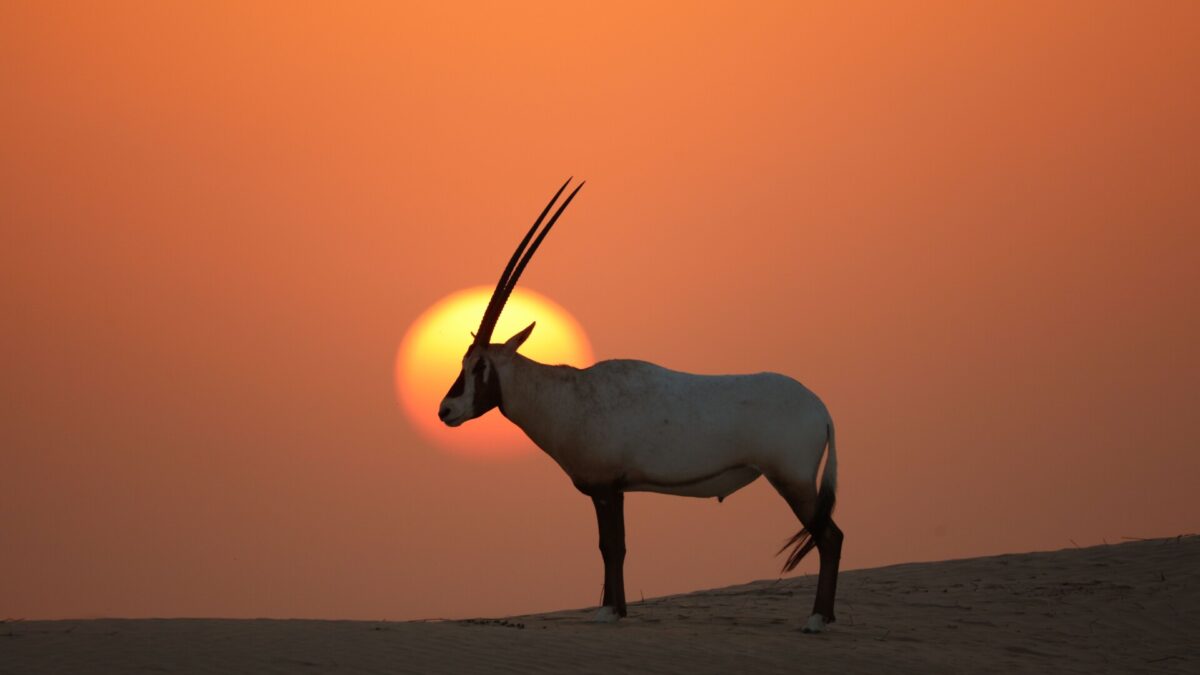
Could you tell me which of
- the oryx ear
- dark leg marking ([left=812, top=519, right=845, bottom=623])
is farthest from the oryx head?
dark leg marking ([left=812, top=519, right=845, bottom=623])

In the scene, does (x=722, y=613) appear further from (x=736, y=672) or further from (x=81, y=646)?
(x=81, y=646)

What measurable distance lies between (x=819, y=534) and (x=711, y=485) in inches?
42.7

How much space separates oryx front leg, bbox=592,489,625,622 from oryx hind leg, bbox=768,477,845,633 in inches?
57.9

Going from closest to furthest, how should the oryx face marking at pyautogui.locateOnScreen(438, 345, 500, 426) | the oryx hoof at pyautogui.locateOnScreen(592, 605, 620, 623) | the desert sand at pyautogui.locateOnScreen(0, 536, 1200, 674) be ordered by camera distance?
the desert sand at pyautogui.locateOnScreen(0, 536, 1200, 674) < the oryx hoof at pyautogui.locateOnScreen(592, 605, 620, 623) < the oryx face marking at pyautogui.locateOnScreen(438, 345, 500, 426)

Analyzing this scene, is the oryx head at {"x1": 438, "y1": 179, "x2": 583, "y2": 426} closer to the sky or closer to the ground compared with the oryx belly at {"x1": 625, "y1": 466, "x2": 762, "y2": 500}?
closer to the sky

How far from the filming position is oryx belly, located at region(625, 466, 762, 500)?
46.0ft

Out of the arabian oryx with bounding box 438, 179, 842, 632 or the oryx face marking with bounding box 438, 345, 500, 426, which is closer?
the arabian oryx with bounding box 438, 179, 842, 632

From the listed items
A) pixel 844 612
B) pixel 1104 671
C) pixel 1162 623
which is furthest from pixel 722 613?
pixel 1162 623

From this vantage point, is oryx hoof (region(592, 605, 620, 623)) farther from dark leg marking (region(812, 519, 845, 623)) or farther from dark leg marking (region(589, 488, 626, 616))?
dark leg marking (region(812, 519, 845, 623))

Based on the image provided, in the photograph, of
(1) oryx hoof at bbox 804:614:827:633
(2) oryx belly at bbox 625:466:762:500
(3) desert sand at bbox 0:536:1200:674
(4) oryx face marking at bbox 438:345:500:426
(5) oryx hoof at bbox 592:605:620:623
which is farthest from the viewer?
(4) oryx face marking at bbox 438:345:500:426

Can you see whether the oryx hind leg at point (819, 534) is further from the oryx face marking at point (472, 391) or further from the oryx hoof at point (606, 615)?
the oryx face marking at point (472, 391)

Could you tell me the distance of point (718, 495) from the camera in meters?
14.3

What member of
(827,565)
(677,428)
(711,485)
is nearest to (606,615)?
(711,485)

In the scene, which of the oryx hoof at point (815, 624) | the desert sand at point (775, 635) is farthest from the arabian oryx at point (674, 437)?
the desert sand at point (775, 635)
